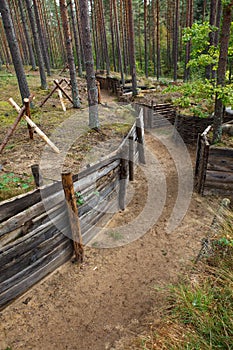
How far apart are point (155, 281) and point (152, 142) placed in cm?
→ 790

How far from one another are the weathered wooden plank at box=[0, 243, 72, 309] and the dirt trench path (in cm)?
15

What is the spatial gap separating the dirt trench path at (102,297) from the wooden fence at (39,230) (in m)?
0.36

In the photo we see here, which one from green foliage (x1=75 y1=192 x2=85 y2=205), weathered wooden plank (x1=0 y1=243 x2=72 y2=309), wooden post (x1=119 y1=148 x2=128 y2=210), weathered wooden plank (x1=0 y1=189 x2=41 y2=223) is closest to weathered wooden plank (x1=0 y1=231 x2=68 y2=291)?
weathered wooden plank (x1=0 y1=243 x2=72 y2=309)

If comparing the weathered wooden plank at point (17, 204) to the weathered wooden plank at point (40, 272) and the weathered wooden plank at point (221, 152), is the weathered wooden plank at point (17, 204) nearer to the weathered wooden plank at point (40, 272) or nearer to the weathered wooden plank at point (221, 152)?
the weathered wooden plank at point (40, 272)

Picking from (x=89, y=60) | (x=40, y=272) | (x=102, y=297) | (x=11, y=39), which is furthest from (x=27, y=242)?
(x=11, y=39)

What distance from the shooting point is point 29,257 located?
3934 millimetres

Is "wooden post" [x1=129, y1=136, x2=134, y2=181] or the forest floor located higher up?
"wooden post" [x1=129, y1=136, x2=134, y2=181]

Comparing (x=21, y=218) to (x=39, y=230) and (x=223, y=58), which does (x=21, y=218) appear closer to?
(x=39, y=230)

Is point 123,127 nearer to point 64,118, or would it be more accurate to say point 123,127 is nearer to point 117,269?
point 64,118

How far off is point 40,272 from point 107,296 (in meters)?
1.28

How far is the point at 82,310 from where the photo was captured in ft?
13.1

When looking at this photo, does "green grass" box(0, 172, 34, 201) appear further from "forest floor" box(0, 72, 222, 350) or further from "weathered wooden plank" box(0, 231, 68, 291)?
"forest floor" box(0, 72, 222, 350)

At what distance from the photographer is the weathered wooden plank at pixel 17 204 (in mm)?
3322

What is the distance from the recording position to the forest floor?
356cm
